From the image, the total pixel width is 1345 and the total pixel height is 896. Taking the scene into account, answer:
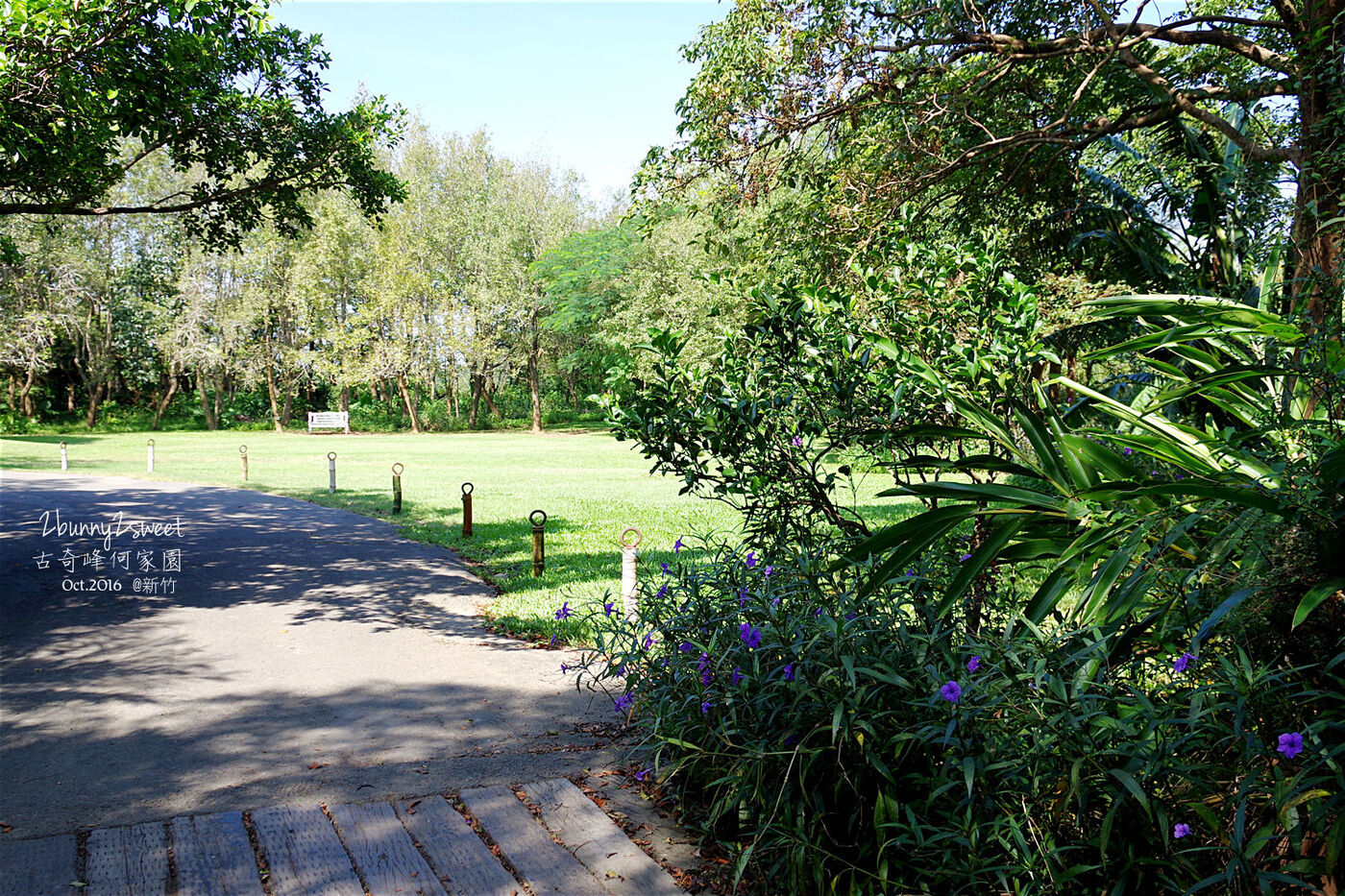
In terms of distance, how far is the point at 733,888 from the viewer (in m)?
2.64

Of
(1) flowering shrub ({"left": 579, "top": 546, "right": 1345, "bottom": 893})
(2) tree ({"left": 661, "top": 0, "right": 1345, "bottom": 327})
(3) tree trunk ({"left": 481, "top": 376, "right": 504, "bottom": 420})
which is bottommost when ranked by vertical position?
(1) flowering shrub ({"left": 579, "top": 546, "right": 1345, "bottom": 893})

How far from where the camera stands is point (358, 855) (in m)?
2.97

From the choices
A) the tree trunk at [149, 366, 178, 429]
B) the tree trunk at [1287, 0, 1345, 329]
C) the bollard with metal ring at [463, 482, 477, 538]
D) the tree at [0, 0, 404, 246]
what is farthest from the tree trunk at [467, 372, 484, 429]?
the tree trunk at [1287, 0, 1345, 329]

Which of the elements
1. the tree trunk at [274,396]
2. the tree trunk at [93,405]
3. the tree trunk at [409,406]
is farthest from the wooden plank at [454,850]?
the tree trunk at [93,405]

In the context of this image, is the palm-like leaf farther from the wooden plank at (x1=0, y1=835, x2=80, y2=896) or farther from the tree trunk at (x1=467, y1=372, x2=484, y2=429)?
the tree trunk at (x1=467, y1=372, x2=484, y2=429)

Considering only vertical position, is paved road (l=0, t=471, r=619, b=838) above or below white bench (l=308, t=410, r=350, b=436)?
below

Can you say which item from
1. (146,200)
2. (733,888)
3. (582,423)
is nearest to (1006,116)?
(733,888)

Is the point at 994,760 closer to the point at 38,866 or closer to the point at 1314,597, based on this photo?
the point at 1314,597

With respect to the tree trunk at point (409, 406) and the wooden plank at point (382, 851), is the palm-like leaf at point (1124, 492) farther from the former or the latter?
the tree trunk at point (409, 406)

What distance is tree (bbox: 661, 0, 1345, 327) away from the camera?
24.6 feet

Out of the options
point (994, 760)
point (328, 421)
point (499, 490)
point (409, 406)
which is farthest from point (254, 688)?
point (409, 406)

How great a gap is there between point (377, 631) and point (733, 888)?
16.0 ft

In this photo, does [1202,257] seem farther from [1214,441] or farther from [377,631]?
[377,631]

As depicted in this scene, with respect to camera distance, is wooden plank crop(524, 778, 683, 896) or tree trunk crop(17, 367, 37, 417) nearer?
wooden plank crop(524, 778, 683, 896)
